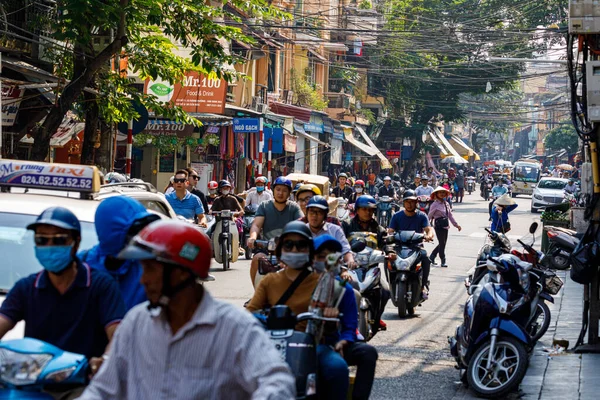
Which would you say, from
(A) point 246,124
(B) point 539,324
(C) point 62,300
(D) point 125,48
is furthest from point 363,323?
(A) point 246,124

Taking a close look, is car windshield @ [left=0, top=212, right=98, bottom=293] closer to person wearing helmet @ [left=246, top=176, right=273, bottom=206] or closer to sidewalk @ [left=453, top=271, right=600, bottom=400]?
sidewalk @ [left=453, top=271, right=600, bottom=400]

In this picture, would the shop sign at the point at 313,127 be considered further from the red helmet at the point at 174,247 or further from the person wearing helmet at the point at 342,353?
the red helmet at the point at 174,247

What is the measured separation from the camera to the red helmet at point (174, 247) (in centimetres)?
305

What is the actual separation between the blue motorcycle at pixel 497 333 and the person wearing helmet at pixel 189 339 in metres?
5.44

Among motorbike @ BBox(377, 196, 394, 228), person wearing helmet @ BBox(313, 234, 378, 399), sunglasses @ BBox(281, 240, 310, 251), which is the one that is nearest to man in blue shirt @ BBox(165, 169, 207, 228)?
person wearing helmet @ BBox(313, 234, 378, 399)

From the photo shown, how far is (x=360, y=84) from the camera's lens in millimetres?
60594

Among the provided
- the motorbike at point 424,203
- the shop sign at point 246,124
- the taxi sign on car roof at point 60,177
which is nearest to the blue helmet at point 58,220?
the taxi sign on car roof at point 60,177

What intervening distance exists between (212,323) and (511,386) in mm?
5505

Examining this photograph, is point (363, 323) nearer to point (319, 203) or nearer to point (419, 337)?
point (319, 203)

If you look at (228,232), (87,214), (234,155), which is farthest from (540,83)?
(87,214)

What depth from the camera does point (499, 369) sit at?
827 cm

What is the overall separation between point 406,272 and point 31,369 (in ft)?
30.0

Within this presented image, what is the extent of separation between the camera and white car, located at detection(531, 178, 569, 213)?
4553cm

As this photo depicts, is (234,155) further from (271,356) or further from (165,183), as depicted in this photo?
(271,356)
